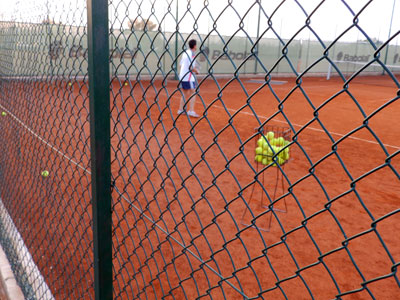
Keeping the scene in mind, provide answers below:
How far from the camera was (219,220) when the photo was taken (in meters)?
3.87

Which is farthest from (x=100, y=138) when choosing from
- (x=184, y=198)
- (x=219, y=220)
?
(x=184, y=198)

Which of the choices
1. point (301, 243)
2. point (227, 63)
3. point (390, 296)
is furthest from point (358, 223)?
point (227, 63)

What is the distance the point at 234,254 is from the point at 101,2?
2.46 meters

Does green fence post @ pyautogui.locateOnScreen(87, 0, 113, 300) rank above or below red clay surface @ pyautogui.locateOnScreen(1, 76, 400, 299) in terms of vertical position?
above

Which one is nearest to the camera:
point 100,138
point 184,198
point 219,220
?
point 100,138

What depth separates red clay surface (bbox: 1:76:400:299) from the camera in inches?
60.6

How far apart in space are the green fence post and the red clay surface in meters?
0.12

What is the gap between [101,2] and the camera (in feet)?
4.67

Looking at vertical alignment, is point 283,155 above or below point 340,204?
above

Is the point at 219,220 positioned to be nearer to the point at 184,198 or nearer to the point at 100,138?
the point at 184,198

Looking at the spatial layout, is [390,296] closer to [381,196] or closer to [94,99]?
[381,196]

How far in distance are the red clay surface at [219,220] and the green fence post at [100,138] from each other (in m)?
0.12

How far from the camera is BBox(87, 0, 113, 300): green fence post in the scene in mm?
1446

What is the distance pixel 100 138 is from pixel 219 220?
2.52 m
